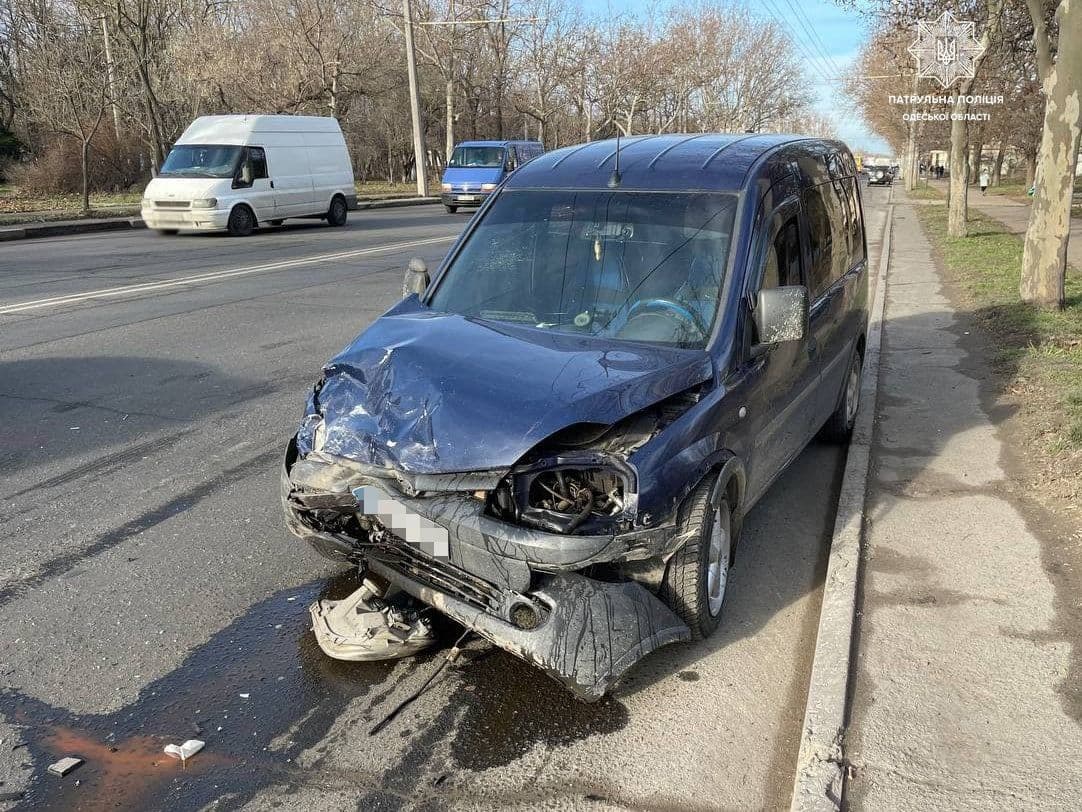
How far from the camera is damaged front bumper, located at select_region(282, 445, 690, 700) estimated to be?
3.22m

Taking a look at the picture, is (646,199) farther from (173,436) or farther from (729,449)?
(173,436)

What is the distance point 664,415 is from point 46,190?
32221 mm

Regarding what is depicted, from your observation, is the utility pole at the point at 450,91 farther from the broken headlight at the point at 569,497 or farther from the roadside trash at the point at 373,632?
the broken headlight at the point at 569,497

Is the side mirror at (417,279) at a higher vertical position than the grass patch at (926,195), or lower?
lower

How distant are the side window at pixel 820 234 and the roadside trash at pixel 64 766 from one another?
161 inches

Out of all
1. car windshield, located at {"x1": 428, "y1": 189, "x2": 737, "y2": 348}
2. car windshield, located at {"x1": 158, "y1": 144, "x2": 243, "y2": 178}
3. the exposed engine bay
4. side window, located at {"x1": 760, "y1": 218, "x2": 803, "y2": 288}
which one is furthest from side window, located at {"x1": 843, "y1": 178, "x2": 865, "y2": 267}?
car windshield, located at {"x1": 158, "y1": 144, "x2": 243, "y2": 178}

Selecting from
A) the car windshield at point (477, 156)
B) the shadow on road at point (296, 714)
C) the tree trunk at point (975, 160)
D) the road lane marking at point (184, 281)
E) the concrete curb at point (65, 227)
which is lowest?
the shadow on road at point (296, 714)

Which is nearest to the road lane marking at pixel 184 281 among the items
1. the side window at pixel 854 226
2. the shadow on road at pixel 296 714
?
the shadow on road at pixel 296 714

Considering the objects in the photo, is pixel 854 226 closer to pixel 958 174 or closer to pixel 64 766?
pixel 64 766

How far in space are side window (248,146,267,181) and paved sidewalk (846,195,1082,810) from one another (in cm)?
1778

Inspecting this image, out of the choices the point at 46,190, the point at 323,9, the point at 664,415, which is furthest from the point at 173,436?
the point at 323,9

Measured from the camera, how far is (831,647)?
12.5 feet

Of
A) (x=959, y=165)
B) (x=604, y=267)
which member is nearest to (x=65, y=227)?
(x=959, y=165)

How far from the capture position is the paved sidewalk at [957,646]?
3047 millimetres
